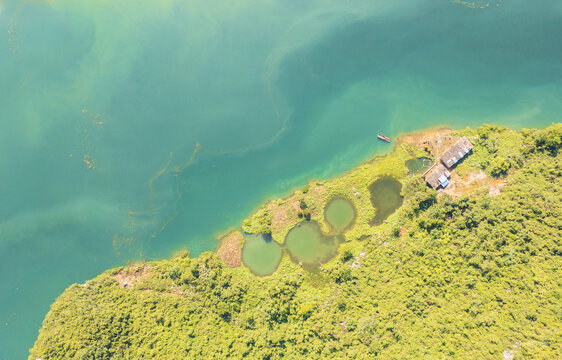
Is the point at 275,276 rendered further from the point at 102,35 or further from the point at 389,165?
the point at 102,35

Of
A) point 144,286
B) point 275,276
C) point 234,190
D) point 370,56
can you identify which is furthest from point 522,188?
point 144,286

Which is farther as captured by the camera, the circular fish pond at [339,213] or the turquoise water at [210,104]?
the turquoise water at [210,104]

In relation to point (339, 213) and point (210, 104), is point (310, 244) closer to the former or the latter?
point (339, 213)

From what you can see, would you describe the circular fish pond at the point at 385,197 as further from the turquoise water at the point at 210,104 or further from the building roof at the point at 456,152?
the building roof at the point at 456,152

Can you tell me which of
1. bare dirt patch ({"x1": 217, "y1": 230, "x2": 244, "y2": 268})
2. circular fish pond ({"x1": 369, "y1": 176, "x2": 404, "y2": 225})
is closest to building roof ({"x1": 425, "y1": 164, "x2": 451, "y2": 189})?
circular fish pond ({"x1": 369, "y1": 176, "x2": 404, "y2": 225})

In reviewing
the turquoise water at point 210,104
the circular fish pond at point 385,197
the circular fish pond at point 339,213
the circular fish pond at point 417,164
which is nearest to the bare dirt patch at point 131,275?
the turquoise water at point 210,104

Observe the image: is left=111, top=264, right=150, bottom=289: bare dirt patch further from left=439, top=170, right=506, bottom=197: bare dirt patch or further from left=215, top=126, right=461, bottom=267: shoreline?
left=439, top=170, right=506, bottom=197: bare dirt patch
